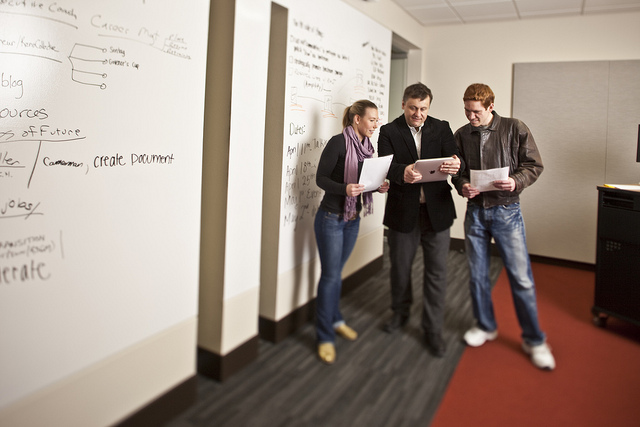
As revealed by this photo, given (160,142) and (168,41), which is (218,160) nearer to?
(160,142)

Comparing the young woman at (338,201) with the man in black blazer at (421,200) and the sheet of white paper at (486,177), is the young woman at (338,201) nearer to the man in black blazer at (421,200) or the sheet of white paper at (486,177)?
the man in black blazer at (421,200)

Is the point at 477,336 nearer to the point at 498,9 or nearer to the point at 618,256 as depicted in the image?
the point at 618,256

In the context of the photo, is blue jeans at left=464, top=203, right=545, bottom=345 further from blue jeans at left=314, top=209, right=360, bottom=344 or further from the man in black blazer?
blue jeans at left=314, top=209, right=360, bottom=344

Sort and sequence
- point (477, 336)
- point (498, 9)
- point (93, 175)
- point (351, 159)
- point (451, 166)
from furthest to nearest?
point (498, 9)
point (477, 336)
point (351, 159)
point (451, 166)
point (93, 175)

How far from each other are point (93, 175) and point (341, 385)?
1295mm

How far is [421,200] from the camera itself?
2107 mm

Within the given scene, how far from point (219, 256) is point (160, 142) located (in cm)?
59

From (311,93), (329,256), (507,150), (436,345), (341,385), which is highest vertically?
(311,93)

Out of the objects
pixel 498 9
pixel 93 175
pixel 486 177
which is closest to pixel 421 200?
pixel 486 177

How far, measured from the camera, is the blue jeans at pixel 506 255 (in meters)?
2.05

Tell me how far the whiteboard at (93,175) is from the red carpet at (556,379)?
4.00 ft

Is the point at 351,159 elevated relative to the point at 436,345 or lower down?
elevated

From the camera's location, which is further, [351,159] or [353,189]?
[351,159]

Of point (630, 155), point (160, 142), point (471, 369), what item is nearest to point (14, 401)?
point (160, 142)
